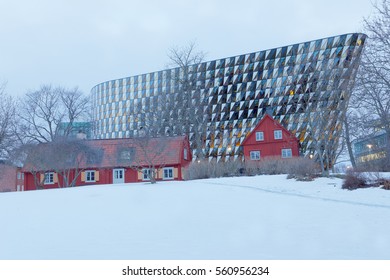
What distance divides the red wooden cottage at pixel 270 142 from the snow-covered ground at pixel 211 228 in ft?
90.1

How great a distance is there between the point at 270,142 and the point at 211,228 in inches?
1370

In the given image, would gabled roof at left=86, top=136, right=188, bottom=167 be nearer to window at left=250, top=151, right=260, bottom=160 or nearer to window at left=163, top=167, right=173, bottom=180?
window at left=163, top=167, right=173, bottom=180

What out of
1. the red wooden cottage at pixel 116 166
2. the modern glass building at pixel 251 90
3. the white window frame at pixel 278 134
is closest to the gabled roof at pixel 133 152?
the red wooden cottage at pixel 116 166

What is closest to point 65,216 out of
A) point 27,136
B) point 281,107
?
point 27,136

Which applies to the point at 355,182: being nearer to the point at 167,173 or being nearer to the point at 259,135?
the point at 167,173

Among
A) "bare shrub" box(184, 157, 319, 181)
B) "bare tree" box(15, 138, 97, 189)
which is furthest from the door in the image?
"bare shrub" box(184, 157, 319, 181)

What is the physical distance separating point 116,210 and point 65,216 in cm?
172

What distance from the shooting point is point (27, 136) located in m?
41.8

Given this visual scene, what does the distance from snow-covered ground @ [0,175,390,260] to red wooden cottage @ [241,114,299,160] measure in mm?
27456

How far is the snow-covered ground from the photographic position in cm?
690

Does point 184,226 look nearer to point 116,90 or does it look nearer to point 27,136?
point 27,136

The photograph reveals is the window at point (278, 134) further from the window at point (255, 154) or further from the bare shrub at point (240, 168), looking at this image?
the bare shrub at point (240, 168)
